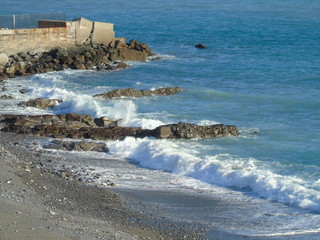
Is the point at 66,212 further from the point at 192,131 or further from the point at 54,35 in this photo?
the point at 54,35

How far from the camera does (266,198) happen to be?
43.8 feet

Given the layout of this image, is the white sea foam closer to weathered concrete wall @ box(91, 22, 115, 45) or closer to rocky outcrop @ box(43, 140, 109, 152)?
rocky outcrop @ box(43, 140, 109, 152)

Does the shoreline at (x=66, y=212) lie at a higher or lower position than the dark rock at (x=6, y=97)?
higher

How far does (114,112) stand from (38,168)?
6600mm

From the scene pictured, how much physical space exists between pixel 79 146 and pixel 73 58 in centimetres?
1481

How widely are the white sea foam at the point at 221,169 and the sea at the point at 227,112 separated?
2 centimetres

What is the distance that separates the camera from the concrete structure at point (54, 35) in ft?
99.2

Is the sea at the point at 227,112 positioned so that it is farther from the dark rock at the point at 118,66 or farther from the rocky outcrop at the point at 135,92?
the dark rock at the point at 118,66

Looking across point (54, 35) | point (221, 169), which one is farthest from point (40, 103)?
point (54, 35)

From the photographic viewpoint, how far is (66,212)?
37.6ft

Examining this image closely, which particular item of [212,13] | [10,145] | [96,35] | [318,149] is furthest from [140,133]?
[212,13]

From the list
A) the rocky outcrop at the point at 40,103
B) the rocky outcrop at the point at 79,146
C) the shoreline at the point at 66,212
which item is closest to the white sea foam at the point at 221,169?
the rocky outcrop at the point at 79,146

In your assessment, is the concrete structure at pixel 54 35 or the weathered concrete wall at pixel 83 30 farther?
the weathered concrete wall at pixel 83 30

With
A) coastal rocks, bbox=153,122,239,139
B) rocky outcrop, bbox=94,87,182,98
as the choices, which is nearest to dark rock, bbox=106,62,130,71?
rocky outcrop, bbox=94,87,182,98
